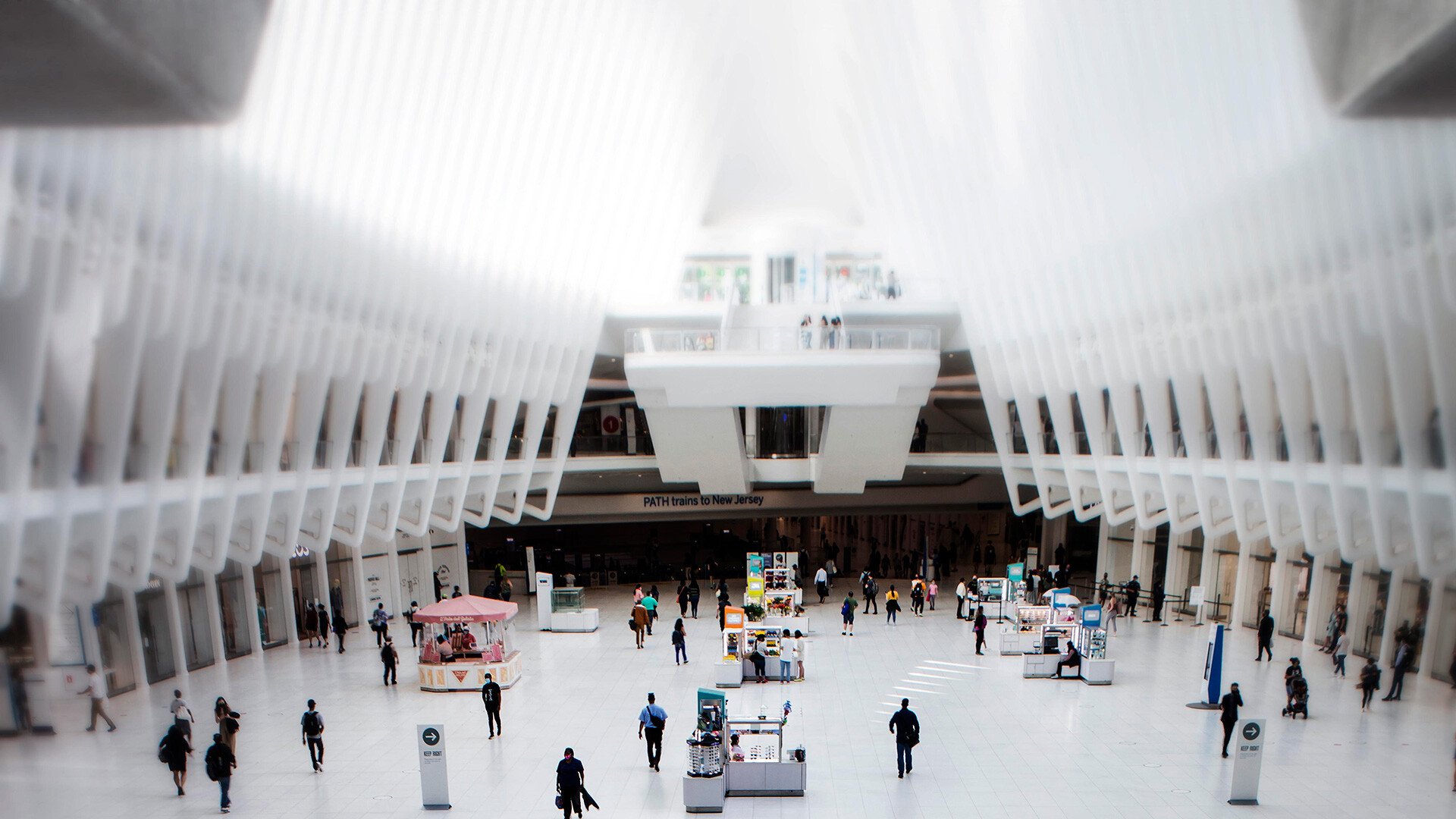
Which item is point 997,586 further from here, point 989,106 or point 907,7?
point 907,7

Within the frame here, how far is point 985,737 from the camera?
46.4 ft

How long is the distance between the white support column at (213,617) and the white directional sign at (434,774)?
38.1ft

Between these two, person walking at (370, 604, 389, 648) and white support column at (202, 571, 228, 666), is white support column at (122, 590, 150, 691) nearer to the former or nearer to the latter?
white support column at (202, 571, 228, 666)

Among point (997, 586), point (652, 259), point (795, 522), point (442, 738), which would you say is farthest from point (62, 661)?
point (795, 522)

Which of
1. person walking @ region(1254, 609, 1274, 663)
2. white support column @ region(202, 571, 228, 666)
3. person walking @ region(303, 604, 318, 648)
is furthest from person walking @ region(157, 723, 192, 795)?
person walking @ region(1254, 609, 1274, 663)

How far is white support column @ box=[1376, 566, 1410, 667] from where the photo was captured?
18188 mm

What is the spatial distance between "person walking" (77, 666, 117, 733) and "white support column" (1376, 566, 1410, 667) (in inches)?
922

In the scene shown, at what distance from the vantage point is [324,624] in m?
22.3

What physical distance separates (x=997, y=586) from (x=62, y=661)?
20401mm

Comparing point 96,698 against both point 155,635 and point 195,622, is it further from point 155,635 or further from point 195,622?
point 195,622

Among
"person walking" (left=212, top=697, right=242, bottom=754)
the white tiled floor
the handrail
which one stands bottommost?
the white tiled floor

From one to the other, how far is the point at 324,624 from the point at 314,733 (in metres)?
10.5

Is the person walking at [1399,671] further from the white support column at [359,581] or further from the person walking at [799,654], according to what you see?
the white support column at [359,581]

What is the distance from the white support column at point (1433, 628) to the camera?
1712 cm
